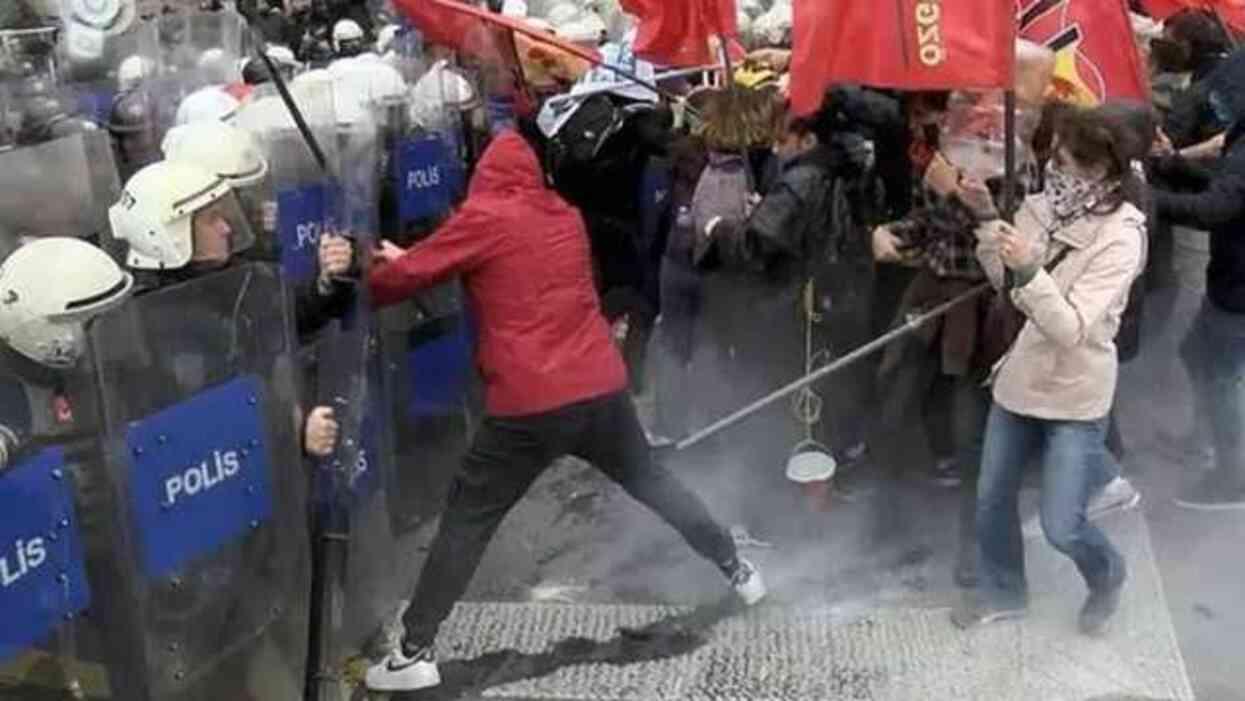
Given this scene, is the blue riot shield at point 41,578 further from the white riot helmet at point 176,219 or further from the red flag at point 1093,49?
the red flag at point 1093,49

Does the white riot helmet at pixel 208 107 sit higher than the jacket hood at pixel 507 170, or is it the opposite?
the jacket hood at pixel 507 170

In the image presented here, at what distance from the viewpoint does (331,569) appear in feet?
17.2

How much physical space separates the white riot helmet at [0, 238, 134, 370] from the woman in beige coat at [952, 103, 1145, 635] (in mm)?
2541

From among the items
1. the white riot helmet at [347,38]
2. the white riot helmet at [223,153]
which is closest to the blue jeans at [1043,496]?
the white riot helmet at [223,153]

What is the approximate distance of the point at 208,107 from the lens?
6.41 m

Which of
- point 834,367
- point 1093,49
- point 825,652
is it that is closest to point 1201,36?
point 1093,49

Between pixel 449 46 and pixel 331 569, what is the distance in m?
2.52

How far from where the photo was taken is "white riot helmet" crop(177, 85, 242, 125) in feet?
20.3

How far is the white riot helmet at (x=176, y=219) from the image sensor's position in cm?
464

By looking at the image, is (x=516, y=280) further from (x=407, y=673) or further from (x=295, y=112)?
(x=407, y=673)

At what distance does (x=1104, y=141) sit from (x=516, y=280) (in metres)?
1.82

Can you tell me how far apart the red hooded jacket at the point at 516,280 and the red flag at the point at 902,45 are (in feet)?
3.10

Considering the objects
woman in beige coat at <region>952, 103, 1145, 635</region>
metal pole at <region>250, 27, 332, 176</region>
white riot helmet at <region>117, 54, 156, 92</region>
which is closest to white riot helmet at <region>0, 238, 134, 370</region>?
metal pole at <region>250, 27, 332, 176</region>

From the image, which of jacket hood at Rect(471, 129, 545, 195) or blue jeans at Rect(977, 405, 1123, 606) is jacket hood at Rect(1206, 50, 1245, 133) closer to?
blue jeans at Rect(977, 405, 1123, 606)
